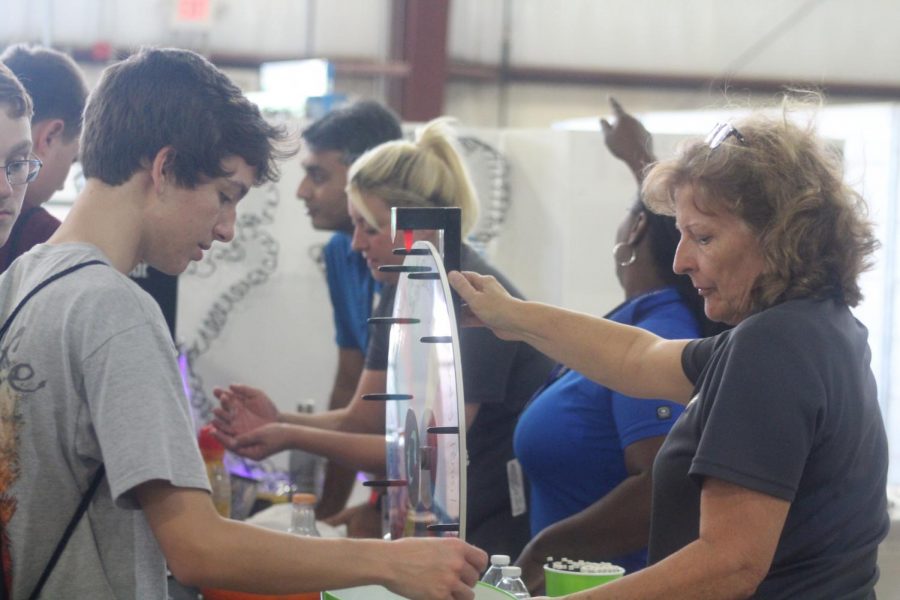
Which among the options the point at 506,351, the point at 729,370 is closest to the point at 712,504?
the point at 729,370

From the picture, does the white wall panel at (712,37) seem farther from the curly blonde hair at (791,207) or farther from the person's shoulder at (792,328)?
the person's shoulder at (792,328)

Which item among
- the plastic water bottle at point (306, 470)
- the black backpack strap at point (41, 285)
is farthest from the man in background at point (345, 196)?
the black backpack strap at point (41, 285)

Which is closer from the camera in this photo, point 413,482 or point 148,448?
point 148,448

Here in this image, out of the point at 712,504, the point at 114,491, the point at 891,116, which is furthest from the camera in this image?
the point at 891,116

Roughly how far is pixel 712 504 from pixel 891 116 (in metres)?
4.37

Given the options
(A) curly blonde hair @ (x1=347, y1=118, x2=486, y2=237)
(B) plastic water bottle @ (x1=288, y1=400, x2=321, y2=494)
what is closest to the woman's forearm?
(A) curly blonde hair @ (x1=347, y1=118, x2=486, y2=237)

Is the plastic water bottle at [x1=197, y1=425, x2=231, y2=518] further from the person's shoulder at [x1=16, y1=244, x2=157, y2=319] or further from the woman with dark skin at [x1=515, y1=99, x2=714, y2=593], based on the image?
the person's shoulder at [x1=16, y1=244, x2=157, y2=319]

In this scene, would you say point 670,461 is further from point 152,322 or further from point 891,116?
point 891,116

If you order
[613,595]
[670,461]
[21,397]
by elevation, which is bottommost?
[613,595]

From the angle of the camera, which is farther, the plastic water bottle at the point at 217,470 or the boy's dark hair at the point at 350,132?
the boy's dark hair at the point at 350,132

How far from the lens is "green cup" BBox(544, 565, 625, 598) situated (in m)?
1.46

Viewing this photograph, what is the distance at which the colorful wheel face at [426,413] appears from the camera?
1.16 meters

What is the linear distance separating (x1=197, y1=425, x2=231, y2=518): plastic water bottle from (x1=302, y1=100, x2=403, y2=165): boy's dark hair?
92cm

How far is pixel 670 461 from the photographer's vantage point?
4.29 feet
